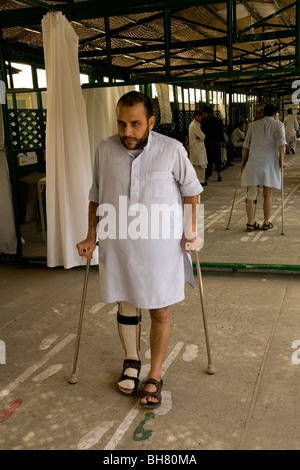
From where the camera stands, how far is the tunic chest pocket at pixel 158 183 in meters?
2.71

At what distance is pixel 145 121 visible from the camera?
2.69 metres

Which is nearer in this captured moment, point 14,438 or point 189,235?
point 14,438

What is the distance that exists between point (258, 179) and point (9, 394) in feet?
14.9

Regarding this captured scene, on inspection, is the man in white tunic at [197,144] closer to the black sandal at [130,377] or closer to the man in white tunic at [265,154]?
the man in white tunic at [265,154]

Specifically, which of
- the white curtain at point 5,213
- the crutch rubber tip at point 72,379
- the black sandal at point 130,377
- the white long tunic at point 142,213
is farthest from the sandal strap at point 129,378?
the white curtain at point 5,213

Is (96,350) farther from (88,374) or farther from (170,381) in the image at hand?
(170,381)

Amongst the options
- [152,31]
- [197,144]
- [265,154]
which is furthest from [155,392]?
[197,144]

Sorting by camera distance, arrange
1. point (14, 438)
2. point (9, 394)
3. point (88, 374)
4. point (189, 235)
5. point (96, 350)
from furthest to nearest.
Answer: point (96, 350)
point (88, 374)
point (9, 394)
point (189, 235)
point (14, 438)

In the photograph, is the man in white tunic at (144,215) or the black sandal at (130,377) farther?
the black sandal at (130,377)

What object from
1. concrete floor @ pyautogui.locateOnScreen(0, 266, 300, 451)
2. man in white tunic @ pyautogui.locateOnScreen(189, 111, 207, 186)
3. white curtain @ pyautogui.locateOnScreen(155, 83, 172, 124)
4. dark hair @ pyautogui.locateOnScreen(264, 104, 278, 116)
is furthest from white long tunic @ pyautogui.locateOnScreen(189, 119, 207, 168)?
concrete floor @ pyautogui.locateOnScreen(0, 266, 300, 451)

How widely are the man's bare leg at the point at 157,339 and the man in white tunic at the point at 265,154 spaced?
399 centimetres

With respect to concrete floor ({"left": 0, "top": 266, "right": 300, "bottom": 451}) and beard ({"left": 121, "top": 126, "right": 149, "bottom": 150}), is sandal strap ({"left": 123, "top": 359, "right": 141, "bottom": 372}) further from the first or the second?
beard ({"left": 121, "top": 126, "right": 149, "bottom": 150})

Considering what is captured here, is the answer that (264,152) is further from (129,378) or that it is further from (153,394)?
(153,394)

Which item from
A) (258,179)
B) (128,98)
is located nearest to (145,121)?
(128,98)
